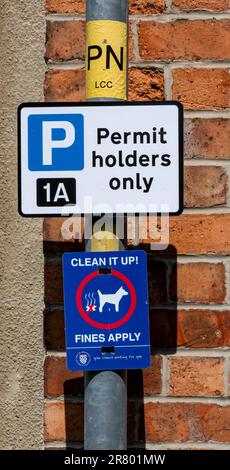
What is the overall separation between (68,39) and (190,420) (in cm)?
87

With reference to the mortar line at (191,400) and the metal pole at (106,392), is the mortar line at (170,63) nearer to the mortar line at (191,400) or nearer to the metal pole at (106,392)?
the metal pole at (106,392)

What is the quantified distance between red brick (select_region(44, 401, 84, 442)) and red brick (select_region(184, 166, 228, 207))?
513 mm

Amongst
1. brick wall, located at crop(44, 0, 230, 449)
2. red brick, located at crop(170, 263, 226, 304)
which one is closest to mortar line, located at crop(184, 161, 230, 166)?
brick wall, located at crop(44, 0, 230, 449)

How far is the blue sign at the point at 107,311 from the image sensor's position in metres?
1.56

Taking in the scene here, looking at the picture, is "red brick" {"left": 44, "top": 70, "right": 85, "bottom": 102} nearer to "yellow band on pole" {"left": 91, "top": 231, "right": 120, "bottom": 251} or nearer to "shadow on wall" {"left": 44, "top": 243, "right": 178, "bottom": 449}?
"shadow on wall" {"left": 44, "top": 243, "right": 178, "bottom": 449}

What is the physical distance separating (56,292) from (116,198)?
18.4 inches

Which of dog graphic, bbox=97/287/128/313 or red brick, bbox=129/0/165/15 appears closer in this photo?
dog graphic, bbox=97/287/128/313

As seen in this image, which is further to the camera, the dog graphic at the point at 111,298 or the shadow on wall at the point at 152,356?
the shadow on wall at the point at 152,356

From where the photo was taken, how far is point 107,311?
156 cm

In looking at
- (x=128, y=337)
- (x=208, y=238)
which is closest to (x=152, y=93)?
(x=208, y=238)

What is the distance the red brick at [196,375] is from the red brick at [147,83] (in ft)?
1.88

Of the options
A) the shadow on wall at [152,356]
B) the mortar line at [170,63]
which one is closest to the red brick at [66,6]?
the mortar line at [170,63]

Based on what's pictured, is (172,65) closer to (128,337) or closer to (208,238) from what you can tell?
(208,238)

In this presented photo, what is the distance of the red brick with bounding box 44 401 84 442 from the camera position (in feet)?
6.38
